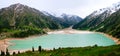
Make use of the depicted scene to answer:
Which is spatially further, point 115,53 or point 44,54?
point 44,54

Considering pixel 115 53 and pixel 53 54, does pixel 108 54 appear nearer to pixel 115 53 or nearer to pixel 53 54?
pixel 115 53

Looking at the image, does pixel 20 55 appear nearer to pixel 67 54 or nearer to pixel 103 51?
pixel 67 54

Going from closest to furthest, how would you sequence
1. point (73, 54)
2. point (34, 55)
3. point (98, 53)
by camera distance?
point (98, 53) < point (73, 54) < point (34, 55)

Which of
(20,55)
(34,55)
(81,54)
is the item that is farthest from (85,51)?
(20,55)

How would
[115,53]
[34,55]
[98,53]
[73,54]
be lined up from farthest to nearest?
[34,55] < [73,54] < [98,53] < [115,53]

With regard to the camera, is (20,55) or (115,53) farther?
(20,55)

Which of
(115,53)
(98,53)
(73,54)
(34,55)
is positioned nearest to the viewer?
(115,53)

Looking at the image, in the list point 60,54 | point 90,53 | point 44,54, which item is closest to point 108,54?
point 90,53

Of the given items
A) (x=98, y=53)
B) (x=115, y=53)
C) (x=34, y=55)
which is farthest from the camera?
(x=34, y=55)
